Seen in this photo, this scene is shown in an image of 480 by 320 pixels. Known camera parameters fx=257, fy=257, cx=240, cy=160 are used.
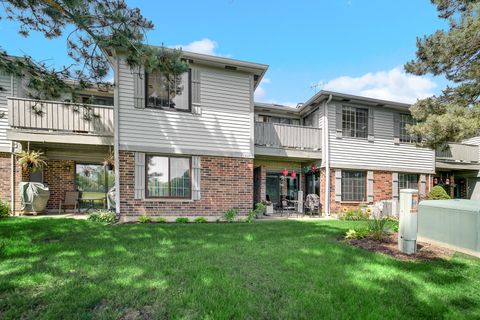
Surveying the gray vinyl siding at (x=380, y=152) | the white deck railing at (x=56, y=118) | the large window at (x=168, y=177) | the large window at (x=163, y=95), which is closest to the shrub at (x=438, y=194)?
the gray vinyl siding at (x=380, y=152)

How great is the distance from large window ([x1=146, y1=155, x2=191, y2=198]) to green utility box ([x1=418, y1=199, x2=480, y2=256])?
23.5 ft

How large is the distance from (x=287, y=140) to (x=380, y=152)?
5.01m

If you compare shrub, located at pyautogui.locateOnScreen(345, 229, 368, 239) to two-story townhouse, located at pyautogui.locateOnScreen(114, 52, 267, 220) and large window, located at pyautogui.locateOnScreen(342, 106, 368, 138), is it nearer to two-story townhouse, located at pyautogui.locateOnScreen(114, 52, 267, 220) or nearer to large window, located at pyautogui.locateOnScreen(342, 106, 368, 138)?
two-story townhouse, located at pyautogui.locateOnScreen(114, 52, 267, 220)

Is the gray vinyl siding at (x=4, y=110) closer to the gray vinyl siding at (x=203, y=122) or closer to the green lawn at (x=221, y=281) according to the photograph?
the gray vinyl siding at (x=203, y=122)

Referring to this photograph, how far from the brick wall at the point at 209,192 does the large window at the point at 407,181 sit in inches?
338

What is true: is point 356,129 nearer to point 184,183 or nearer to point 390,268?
point 184,183

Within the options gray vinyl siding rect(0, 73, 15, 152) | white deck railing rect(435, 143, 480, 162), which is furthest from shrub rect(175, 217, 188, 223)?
white deck railing rect(435, 143, 480, 162)

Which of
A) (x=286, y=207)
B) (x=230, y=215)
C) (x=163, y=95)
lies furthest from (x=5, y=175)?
(x=286, y=207)

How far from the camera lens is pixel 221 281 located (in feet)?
11.6

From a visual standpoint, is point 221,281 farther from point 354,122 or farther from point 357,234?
point 354,122

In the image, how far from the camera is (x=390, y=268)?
4172 mm

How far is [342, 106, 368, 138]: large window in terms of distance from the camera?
12.4 m

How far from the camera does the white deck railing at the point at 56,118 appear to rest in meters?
8.92

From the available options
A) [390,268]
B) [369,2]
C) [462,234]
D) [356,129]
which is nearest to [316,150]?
[356,129]
